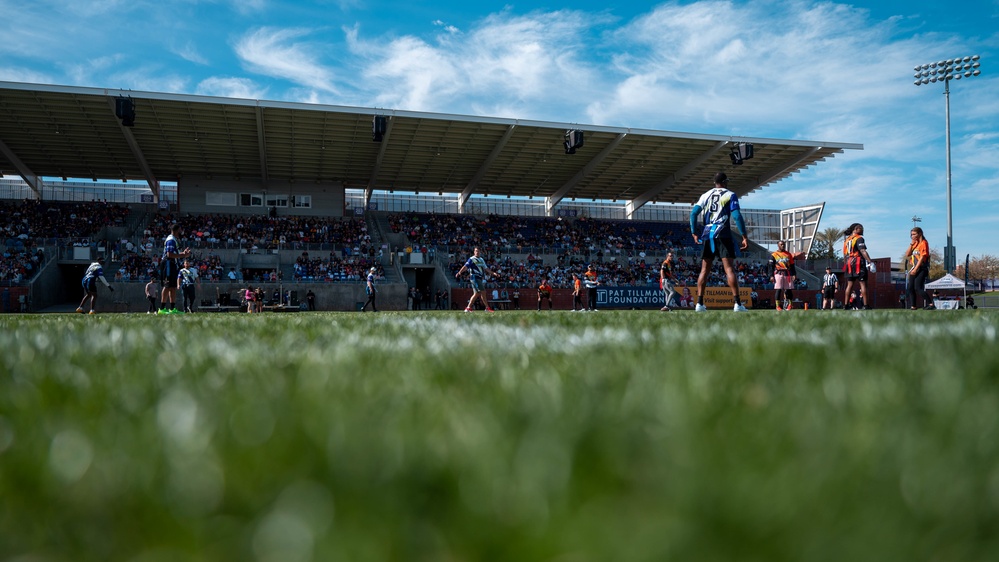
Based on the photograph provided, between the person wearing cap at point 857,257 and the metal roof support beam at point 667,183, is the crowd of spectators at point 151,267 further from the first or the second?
the metal roof support beam at point 667,183

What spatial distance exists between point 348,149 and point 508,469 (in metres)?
38.1

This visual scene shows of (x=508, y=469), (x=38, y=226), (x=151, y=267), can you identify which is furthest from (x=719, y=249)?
(x=38, y=226)

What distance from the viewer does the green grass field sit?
61 cm

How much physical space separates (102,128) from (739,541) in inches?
1550

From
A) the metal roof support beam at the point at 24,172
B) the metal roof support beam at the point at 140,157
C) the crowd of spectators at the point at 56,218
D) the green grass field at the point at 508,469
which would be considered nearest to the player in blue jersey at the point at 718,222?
the green grass field at the point at 508,469

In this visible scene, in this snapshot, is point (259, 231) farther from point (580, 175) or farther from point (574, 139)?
point (580, 175)

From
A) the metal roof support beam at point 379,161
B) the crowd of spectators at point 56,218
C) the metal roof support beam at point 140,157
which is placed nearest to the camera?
the metal roof support beam at point 140,157

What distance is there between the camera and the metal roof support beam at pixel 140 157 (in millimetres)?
32219

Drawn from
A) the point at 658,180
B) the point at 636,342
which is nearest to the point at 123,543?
the point at 636,342

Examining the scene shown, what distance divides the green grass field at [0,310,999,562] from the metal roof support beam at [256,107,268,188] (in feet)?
107

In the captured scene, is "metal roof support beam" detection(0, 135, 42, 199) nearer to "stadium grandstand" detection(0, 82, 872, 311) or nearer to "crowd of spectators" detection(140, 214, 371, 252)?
"stadium grandstand" detection(0, 82, 872, 311)

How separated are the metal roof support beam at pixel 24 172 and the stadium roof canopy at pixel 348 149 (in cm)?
12

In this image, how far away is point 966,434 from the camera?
3.18 ft

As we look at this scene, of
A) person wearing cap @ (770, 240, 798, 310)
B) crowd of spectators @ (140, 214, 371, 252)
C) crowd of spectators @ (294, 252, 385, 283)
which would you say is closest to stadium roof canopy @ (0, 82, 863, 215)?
crowd of spectators @ (140, 214, 371, 252)
